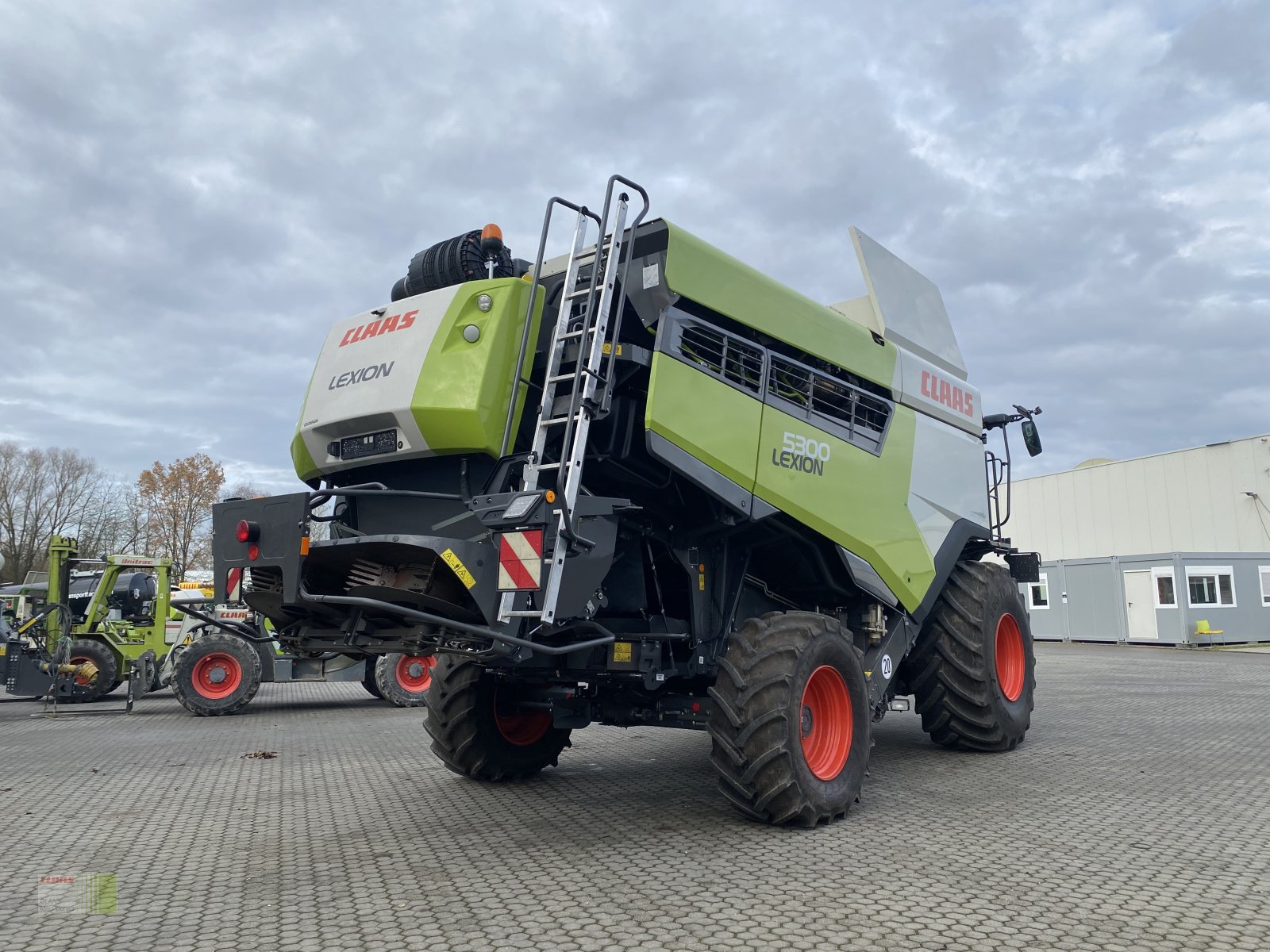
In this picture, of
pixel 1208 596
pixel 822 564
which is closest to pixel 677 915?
pixel 822 564

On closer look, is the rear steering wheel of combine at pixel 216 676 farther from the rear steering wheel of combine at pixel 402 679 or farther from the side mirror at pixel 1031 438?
the side mirror at pixel 1031 438

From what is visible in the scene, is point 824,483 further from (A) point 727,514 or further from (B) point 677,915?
(B) point 677,915

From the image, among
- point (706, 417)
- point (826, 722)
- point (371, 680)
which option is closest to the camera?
point (706, 417)

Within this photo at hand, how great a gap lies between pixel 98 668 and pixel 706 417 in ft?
39.4

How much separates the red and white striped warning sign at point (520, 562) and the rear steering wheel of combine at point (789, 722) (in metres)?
1.43

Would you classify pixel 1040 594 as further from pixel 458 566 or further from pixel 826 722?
pixel 458 566

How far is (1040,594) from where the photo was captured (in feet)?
97.9

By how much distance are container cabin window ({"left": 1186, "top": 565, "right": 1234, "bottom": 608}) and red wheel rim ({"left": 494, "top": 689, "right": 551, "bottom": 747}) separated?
23.2m

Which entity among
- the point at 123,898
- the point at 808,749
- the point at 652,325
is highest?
the point at 652,325

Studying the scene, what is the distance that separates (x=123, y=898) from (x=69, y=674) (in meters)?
10.9

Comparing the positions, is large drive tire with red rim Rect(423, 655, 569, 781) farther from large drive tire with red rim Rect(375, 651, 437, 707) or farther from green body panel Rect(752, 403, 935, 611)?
large drive tire with red rim Rect(375, 651, 437, 707)

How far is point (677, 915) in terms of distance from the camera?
386 cm

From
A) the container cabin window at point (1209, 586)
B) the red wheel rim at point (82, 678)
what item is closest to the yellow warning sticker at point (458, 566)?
the red wheel rim at point (82, 678)

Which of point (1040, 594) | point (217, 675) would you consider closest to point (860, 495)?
point (217, 675)
